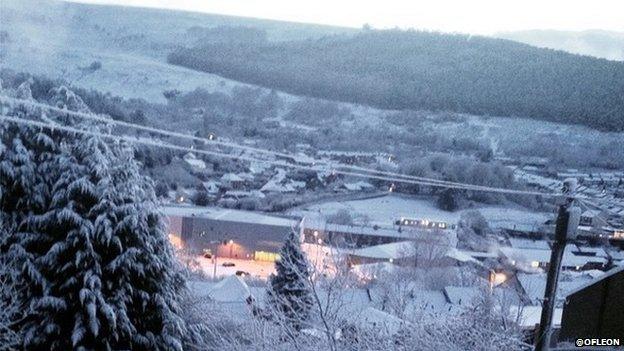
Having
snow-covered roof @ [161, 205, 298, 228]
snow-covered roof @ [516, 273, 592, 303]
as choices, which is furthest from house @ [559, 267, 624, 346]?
snow-covered roof @ [161, 205, 298, 228]

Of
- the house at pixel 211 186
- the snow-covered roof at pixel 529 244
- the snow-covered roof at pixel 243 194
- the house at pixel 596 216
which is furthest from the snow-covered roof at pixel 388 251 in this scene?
the house at pixel 596 216

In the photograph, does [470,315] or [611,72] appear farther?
[611,72]

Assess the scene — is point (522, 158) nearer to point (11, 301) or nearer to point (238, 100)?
point (238, 100)

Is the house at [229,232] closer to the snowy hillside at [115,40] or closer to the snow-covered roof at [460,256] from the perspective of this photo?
the snow-covered roof at [460,256]

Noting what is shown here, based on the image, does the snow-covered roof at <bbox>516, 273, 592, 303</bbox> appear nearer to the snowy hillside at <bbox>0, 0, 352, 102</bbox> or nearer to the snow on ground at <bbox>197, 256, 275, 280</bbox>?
the snow on ground at <bbox>197, 256, 275, 280</bbox>

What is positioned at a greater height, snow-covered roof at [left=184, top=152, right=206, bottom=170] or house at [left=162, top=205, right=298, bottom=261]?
snow-covered roof at [left=184, top=152, right=206, bottom=170]

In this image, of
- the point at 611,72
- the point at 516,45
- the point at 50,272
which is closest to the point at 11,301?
the point at 50,272

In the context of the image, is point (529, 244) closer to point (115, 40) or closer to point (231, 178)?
point (231, 178)
